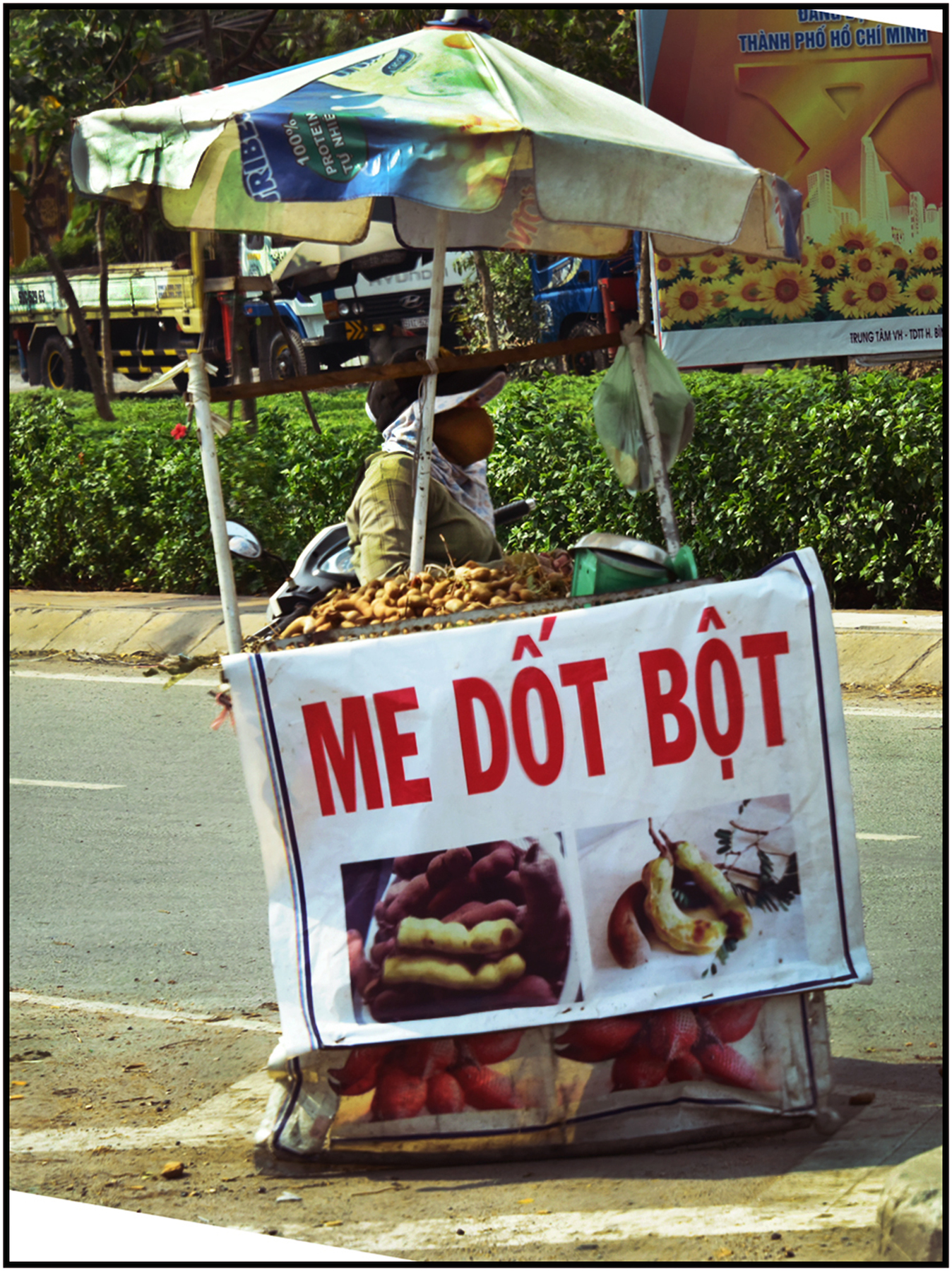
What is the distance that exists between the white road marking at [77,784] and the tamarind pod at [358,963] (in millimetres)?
Answer: 3822

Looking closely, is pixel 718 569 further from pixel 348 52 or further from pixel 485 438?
pixel 348 52

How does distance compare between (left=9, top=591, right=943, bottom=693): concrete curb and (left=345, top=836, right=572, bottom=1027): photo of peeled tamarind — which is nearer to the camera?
(left=345, top=836, right=572, bottom=1027): photo of peeled tamarind

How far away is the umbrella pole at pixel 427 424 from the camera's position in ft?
11.8

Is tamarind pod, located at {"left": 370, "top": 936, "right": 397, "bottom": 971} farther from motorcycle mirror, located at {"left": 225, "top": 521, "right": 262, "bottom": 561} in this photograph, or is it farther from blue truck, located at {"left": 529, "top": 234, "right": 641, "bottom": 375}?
blue truck, located at {"left": 529, "top": 234, "right": 641, "bottom": 375}

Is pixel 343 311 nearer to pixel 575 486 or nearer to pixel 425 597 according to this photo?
pixel 575 486

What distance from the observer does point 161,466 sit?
35.8 feet

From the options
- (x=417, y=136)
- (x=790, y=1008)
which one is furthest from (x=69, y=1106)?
(x=417, y=136)

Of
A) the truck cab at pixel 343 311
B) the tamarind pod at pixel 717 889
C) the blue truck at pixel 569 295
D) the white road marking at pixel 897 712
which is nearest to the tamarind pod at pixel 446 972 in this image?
the tamarind pod at pixel 717 889

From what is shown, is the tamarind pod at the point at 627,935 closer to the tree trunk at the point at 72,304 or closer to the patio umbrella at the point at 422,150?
the patio umbrella at the point at 422,150

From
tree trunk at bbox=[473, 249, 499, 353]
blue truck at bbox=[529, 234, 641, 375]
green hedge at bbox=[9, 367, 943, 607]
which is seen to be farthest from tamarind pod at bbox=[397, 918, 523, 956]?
blue truck at bbox=[529, 234, 641, 375]

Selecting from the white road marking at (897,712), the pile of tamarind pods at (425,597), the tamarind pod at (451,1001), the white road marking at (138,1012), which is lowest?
the white road marking at (138,1012)

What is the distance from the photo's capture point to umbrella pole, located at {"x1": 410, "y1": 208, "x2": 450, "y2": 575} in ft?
11.8

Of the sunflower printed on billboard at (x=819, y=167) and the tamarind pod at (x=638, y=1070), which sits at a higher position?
the sunflower printed on billboard at (x=819, y=167)

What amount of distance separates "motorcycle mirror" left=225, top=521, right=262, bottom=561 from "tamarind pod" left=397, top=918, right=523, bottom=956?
3.79 ft
